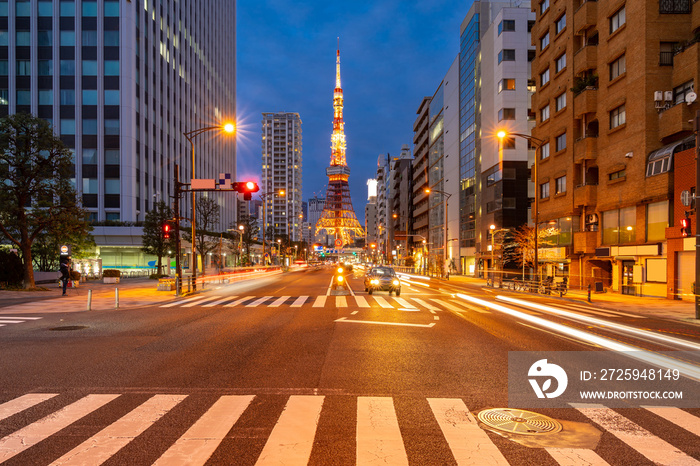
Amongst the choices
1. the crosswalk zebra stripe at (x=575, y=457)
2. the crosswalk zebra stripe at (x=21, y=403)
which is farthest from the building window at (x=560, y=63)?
the crosswalk zebra stripe at (x=21, y=403)

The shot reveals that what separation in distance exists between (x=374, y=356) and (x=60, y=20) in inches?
2528

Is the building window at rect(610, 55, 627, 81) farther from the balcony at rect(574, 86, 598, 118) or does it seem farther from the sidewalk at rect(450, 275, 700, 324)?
the sidewalk at rect(450, 275, 700, 324)

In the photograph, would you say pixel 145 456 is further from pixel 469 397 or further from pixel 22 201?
pixel 22 201

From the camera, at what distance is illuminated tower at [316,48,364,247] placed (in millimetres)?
171625

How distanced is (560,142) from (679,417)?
119 feet

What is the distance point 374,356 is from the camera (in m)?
9.45

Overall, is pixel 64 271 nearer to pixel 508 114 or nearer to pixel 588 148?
pixel 588 148

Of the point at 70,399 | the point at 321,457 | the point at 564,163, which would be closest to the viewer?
the point at 321,457

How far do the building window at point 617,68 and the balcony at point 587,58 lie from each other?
1891mm

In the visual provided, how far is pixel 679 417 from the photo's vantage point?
5848 millimetres

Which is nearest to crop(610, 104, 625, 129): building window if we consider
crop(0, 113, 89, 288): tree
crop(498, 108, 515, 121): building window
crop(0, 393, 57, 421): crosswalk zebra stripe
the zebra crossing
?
crop(498, 108, 515, 121): building window

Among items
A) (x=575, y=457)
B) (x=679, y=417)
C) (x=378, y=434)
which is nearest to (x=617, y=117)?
(x=679, y=417)

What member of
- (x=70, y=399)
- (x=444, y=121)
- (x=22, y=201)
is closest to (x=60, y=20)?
(x=22, y=201)

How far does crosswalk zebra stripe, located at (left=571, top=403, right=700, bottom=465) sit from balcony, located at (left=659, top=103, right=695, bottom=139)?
82.3 ft
